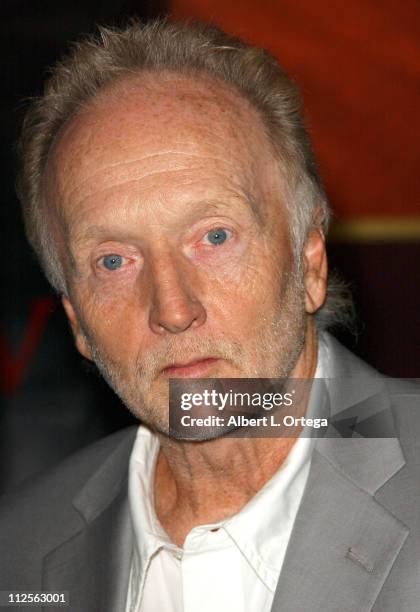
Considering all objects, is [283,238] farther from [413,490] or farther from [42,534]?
[42,534]

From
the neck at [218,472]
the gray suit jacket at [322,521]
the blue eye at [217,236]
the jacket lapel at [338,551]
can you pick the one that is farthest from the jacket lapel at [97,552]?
the blue eye at [217,236]

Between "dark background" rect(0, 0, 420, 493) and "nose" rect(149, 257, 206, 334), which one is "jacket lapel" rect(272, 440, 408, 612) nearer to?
"nose" rect(149, 257, 206, 334)

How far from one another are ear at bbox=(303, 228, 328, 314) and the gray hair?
1.4 inches

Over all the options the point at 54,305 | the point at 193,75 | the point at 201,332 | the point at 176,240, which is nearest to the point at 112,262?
the point at 176,240

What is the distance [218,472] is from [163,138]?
0.71 m

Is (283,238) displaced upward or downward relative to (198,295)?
upward

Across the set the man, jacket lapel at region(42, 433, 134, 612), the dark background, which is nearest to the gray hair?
the man

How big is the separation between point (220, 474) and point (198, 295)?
44 centimetres

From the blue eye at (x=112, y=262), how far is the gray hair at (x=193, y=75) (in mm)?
259

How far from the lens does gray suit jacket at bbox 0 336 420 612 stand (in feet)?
5.46

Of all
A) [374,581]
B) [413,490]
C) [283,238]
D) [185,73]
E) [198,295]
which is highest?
[185,73]

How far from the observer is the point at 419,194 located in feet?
11.4

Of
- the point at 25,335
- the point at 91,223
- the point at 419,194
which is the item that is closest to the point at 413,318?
the point at 419,194

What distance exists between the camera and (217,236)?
188cm
